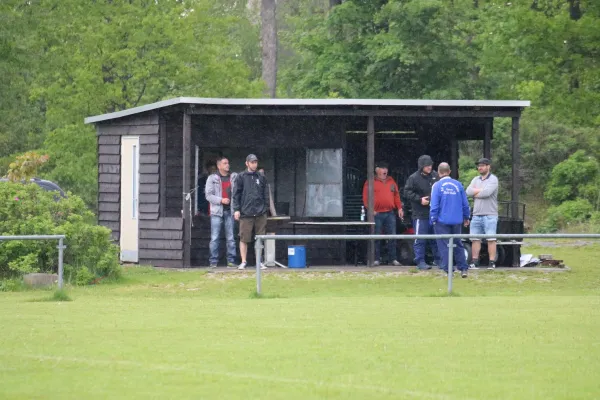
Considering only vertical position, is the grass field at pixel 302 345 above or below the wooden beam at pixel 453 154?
below

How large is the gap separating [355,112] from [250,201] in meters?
2.69

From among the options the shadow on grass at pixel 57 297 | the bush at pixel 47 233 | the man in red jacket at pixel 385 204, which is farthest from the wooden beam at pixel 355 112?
the shadow on grass at pixel 57 297

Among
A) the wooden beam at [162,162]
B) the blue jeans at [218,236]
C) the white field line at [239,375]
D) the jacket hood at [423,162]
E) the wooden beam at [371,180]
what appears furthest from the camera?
the wooden beam at [162,162]

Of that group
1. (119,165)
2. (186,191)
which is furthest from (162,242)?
(119,165)

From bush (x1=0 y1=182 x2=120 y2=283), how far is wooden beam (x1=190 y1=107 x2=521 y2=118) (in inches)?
120

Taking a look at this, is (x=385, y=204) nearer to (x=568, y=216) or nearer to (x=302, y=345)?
(x=302, y=345)

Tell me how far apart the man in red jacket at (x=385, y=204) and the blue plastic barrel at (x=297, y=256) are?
1435 mm

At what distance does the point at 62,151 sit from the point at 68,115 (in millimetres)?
964

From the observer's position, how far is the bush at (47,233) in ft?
63.7

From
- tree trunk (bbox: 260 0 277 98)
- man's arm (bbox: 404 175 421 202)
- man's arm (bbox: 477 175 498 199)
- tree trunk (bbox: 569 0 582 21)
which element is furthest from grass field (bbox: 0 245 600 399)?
tree trunk (bbox: 569 0 582 21)

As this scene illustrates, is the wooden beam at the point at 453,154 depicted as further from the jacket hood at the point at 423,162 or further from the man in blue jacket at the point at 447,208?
the man in blue jacket at the point at 447,208

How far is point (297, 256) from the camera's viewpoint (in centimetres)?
2219

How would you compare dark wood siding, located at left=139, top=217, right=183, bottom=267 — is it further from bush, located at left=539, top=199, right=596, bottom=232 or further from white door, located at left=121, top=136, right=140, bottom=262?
bush, located at left=539, top=199, right=596, bottom=232

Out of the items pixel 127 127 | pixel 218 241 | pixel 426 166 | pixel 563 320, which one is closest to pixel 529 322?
pixel 563 320
